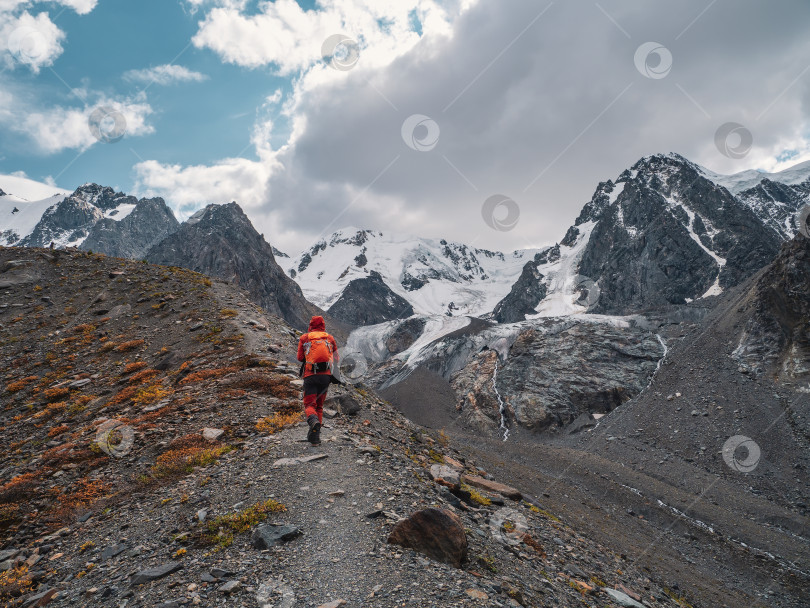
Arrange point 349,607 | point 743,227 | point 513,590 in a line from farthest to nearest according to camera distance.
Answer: point 743,227 → point 513,590 → point 349,607

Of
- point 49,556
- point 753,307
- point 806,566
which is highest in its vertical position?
point 753,307

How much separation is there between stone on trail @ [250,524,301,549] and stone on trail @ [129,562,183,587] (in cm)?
103

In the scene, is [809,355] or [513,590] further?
[809,355]

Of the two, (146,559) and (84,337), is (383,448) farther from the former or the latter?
(84,337)

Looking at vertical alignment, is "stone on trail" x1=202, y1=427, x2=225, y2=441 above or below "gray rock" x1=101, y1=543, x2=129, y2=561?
above

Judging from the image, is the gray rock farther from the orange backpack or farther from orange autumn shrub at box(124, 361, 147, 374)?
orange autumn shrub at box(124, 361, 147, 374)

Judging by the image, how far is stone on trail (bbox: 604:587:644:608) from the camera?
8695mm

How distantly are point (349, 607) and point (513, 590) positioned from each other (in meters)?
2.65

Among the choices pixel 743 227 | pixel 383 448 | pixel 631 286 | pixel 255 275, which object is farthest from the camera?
pixel 255 275

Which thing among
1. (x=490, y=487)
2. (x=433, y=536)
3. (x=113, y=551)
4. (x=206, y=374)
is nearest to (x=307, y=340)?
(x=113, y=551)

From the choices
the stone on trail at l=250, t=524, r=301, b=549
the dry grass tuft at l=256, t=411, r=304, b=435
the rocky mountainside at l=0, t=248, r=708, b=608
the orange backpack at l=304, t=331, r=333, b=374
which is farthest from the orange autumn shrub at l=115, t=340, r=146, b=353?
the stone on trail at l=250, t=524, r=301, b=549

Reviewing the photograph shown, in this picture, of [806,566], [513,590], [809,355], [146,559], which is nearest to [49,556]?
[146,559]

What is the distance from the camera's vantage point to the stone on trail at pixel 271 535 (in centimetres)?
611

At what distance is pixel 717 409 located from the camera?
5412cm
